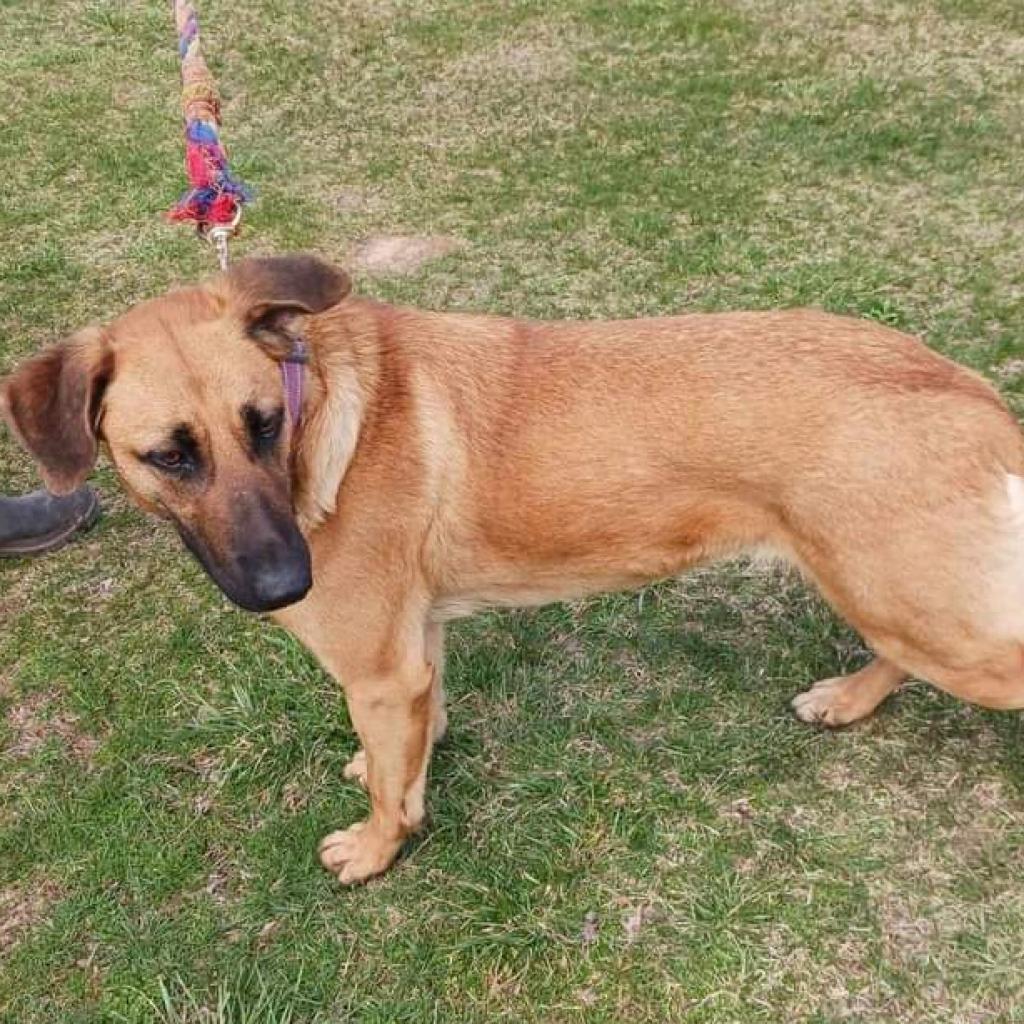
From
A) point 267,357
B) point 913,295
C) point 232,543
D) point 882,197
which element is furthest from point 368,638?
point 882,197

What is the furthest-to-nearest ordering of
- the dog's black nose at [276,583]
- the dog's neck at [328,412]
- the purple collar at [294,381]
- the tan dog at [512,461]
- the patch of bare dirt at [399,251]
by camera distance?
the patch of bare dirt at [399,251], the dog's neck at [328,412], the purple collar at [294,381], the tan dog at [512,461], the dog's black nose at [276,583]

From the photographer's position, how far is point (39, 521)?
4.50 m

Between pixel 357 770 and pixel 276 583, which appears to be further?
pixel 357 770

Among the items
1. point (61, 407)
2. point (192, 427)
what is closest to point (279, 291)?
point (192, 427)

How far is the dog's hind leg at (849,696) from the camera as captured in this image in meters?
3.71

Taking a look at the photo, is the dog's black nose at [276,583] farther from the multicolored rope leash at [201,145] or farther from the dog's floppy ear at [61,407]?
the multicolored rope leash at [201,145]

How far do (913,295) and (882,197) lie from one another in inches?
46.4

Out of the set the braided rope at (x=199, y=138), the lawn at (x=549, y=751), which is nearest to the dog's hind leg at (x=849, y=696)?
the lawn at (x=549, y=751)

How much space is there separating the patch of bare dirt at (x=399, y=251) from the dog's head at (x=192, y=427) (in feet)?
12.0

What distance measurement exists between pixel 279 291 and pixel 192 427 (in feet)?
1.60

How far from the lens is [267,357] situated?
8.93 ft

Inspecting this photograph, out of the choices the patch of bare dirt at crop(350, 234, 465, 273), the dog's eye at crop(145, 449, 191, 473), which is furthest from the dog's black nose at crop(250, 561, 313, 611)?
the patch of bare dirt at crop(350, 234, 465, 273)

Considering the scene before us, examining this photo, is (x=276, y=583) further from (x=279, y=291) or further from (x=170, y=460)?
(x=279, y=291)

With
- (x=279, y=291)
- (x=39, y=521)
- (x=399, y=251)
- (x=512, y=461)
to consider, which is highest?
(x=279, y=291)
